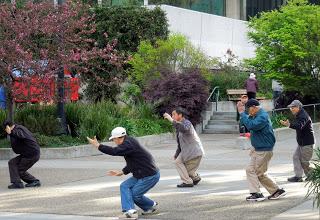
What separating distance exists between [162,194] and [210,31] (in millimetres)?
24263

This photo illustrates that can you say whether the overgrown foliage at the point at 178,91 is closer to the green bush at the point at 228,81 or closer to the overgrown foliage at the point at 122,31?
the overgrown foliage at the point at 122,31

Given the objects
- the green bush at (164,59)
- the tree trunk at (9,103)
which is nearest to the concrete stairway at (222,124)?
the green bush at (164,59)

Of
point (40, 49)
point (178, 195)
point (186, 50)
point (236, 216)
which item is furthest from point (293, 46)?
point (236, 216)

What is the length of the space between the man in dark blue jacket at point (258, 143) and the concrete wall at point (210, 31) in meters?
19.6

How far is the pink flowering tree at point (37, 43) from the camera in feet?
62.7

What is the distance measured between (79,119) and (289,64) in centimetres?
1028

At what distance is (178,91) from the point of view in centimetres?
2594

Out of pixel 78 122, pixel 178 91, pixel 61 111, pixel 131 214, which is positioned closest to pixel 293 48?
Result: pixel 178 91

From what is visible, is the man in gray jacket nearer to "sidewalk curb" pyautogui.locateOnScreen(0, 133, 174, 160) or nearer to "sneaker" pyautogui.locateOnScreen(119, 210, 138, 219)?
"sneaker" pyautogui.locateOnScreen(119, 210, 138, 219)

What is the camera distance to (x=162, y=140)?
2483cm

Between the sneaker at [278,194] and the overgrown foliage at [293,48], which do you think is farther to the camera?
the overgrown foliage at [293,48]

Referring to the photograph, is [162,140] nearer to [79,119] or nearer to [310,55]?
[79,119]

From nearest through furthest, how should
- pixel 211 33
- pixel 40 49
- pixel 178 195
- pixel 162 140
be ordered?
pixel 178 195 → pixel 40 49 → pixel 162 140 → pixel 211 33

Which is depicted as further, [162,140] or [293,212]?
[162,140]
